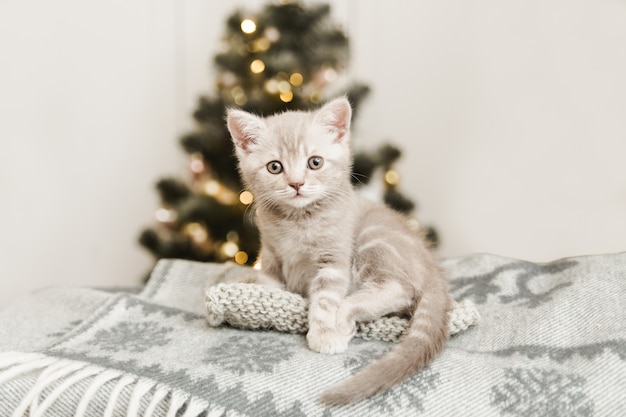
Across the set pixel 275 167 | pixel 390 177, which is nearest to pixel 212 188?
pixel 390 177

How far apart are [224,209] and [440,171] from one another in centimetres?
99

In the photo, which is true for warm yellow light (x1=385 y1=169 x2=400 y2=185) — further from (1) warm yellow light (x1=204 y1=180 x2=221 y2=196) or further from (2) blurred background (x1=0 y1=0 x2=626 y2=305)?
(1) warm yellow light (x1=204 y1=180 x2=221 y2=196)

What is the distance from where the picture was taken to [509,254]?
203cm

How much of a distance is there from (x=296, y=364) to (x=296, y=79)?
1.20 meters

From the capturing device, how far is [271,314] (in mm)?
967

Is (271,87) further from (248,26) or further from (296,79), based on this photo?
(248,26)

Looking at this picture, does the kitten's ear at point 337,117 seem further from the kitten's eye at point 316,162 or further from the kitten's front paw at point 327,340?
the kitten's front paw at point 327,340

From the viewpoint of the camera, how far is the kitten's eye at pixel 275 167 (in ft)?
3.53

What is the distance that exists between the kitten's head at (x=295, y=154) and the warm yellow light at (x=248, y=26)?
746 millimetres

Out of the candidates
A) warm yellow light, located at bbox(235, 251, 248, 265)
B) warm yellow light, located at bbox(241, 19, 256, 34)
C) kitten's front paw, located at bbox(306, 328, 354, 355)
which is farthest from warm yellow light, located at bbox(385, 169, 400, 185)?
kitten's front paw, located at bbox(306, 328, 354, 355)

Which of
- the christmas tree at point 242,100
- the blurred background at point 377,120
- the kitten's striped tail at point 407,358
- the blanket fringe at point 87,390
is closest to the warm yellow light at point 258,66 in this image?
the christmas tree at point 242,100

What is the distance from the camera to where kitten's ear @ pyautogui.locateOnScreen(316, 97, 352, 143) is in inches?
43.7

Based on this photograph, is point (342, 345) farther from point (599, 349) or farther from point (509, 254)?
point (509, 254)

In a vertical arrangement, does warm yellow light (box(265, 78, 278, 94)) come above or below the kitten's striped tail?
above
